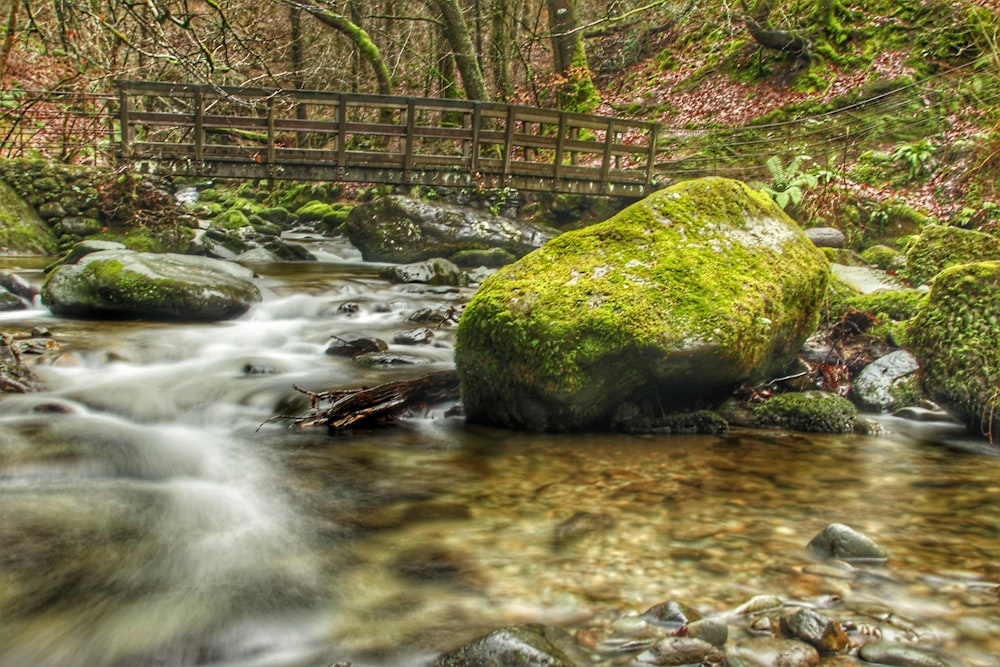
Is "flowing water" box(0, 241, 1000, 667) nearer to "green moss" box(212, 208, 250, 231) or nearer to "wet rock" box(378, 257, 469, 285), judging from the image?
"wet rock" box(378, 257, 469, 285)

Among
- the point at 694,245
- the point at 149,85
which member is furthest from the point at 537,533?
the point at 149,85

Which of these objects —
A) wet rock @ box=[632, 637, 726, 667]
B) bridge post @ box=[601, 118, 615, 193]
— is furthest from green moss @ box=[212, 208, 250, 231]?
wet rock @ box=[632, 637, 726, 667]

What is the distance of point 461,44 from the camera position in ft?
49.3

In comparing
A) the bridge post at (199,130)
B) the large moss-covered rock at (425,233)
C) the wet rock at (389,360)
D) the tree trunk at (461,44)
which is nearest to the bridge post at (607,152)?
the large moss-covered rock at (425,233)

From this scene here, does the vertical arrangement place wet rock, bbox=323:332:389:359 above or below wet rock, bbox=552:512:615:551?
above

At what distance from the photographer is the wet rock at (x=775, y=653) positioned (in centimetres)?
246

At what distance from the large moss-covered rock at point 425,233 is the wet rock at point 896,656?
37.5ft

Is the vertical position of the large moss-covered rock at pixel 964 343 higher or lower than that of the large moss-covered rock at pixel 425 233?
lower

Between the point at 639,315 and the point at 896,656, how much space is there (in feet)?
8.54

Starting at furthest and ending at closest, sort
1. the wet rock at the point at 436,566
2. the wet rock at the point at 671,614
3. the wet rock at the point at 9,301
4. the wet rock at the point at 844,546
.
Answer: the wet rock at the point at 9,301 → the wet rock at the point at 844,546 → the wet rock at the point at 436,566 → the wet rock at the point at 671,614

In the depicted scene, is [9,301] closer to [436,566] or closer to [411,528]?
[411,528]

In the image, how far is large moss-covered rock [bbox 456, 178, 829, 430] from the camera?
4754 mm

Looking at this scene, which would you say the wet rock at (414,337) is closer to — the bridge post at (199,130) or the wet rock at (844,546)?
the wet rock at (844,546)

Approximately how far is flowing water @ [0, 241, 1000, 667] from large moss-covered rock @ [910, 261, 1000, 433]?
1.05 ft
